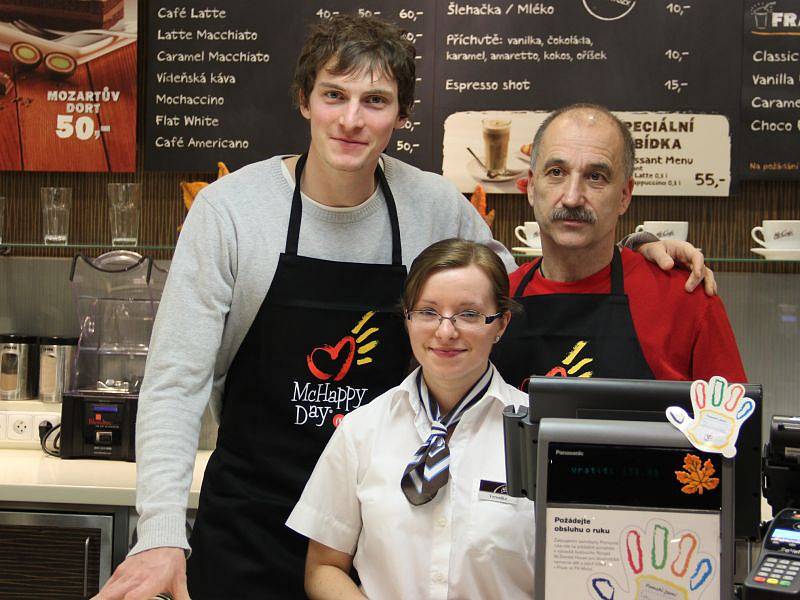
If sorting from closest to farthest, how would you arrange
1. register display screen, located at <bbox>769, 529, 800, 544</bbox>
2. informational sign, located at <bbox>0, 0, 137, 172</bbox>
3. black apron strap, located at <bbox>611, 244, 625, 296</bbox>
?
register display screen, located at <bbox>769, 529, 800, 544</bbox> < black apron strap, located at <bbox>611, 244, 625, 296</bbox> < informational sign, located at <bbox>0, 0, 137, 172</bbox>

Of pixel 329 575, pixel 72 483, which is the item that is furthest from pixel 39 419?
pixel 329 575

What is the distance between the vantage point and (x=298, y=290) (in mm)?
1947

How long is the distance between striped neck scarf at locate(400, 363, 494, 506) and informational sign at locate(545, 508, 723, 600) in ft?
1.31

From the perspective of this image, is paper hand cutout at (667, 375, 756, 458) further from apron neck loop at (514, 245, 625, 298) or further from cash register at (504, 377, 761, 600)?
apron neck loop at (514, 245, 625, 298)

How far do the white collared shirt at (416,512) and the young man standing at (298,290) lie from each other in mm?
Answer: 259

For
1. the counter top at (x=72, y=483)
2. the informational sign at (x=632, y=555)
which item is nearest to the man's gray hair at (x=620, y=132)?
the informational sign at (x=632, y=555)

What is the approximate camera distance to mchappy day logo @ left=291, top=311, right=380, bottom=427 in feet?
6.47

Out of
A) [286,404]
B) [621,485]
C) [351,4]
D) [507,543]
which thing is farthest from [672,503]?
[351,4]

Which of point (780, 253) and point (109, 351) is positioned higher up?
point (780, 253)

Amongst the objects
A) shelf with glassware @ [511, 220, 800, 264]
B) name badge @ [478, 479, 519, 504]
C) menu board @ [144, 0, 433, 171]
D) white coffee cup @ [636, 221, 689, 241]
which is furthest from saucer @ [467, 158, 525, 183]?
name badge @ [478, 479, 519, 504]

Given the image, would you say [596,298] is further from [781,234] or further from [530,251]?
[781,234]

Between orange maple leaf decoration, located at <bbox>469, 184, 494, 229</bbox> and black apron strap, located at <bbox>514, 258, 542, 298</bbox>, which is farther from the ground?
orange maple leaf decoration, located at <bbox>469, 184, 494, 229</bbox>

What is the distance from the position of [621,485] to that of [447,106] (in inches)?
79.3

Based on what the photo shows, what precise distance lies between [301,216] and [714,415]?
1.01 m
